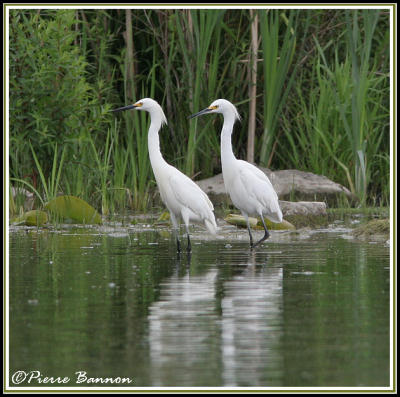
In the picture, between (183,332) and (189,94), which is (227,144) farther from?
(183,332)

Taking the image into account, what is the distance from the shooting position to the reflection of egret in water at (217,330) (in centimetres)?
414

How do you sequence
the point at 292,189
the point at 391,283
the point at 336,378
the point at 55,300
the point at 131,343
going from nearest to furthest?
the point at 336,378 → the point at 131,343 → the point at 55,300 → the point at 391,283 → the point at 292,189

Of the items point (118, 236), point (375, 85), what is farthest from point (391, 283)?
point (375, 85)

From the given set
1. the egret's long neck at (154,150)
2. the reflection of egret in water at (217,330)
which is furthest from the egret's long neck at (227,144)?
the reflection of egret in water at (217,330)

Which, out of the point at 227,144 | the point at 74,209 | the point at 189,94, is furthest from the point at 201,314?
the point at 189,94

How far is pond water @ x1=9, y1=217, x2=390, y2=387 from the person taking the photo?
13.8 ft

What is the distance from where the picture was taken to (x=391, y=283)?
635 cm

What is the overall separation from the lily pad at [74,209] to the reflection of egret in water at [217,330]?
3740 mm

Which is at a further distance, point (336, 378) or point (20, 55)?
point (20, 55)

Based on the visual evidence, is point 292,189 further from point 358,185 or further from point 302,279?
point 302,279

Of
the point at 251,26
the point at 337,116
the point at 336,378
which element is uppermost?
the point at 251,26

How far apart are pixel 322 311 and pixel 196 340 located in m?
1.03

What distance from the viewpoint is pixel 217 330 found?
197 inches

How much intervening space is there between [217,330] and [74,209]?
19.4ft
